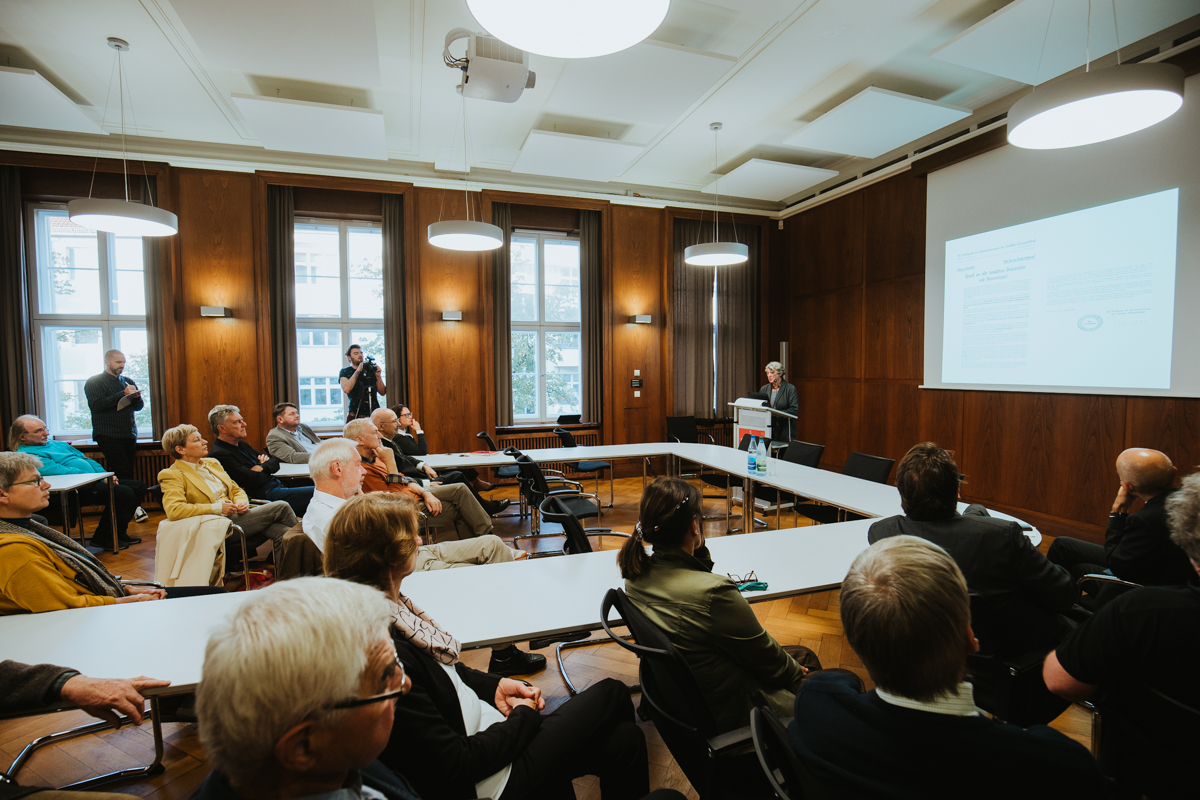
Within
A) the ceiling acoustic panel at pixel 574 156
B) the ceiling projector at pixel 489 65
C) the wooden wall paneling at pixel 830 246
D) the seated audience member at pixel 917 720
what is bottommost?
the seated audience member at pixel 917 720

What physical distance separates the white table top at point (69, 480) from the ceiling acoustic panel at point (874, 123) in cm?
683

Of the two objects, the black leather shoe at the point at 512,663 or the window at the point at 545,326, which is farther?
the window at the point at 545,326

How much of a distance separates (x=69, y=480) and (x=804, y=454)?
5914 millimetres

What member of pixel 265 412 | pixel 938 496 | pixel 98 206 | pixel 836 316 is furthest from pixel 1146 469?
pixel 265 412

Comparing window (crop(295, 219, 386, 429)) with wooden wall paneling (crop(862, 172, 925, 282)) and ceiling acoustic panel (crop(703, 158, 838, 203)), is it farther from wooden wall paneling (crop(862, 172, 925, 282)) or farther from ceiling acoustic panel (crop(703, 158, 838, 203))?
wooden wall paneling (crop(862, 172, 925, 282))

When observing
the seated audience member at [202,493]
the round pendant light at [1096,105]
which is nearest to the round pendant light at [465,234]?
the seated audience member at [202,493]

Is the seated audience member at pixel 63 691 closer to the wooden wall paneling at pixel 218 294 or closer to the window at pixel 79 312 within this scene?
the wooden wall paneling at pixel 218 294

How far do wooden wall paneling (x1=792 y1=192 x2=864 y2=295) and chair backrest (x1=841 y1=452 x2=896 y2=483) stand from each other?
367 cm

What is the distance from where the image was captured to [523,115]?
5.50 metres

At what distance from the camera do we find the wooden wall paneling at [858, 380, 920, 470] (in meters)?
6.35

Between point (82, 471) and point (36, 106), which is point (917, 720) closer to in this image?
point (82, 471)

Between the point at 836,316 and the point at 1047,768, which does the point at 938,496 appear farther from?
the point at 836,316

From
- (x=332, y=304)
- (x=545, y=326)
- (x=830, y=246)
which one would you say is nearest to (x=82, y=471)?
(x=332, y=304)

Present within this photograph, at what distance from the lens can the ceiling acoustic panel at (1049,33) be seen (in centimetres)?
354
